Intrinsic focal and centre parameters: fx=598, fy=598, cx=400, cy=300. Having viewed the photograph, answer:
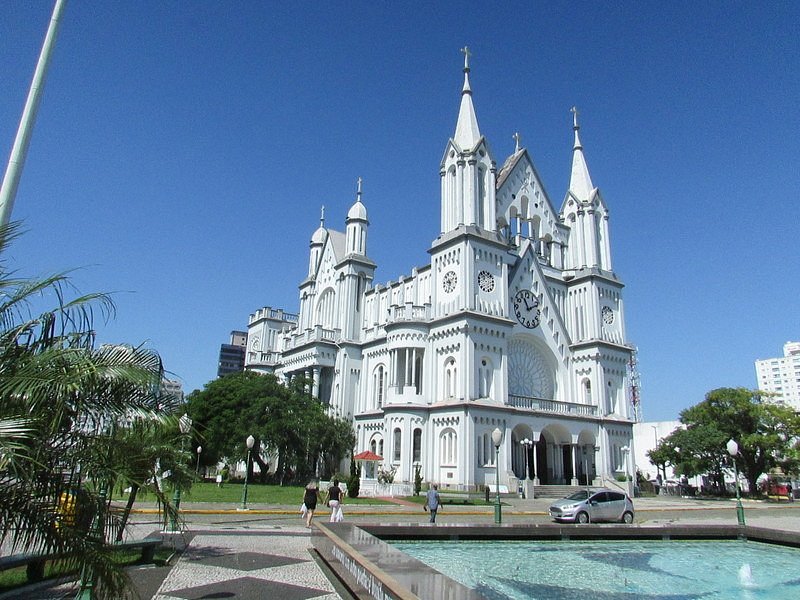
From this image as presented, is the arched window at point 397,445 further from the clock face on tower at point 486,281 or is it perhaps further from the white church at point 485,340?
the clock face on tower at point 486,281

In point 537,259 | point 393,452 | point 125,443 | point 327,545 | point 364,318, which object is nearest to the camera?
point 125,443

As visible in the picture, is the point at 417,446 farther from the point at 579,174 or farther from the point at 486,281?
the point at 579,174

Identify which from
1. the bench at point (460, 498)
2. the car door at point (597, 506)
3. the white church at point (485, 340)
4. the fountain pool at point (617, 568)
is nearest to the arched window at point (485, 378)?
the white church at point (485, 340)

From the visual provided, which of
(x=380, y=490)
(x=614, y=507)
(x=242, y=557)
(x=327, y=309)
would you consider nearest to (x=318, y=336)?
(x=327, y=309)

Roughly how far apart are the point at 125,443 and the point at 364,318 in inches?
1928

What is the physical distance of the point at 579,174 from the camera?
58.8 meters

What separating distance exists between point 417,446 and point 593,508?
20029mm

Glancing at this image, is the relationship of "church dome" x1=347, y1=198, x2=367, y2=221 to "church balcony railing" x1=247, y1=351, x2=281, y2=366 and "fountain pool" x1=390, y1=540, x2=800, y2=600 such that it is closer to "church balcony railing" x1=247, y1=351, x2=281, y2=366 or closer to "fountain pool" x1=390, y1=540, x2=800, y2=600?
"church balcony railing" x1=247, y1=351, x2=281, y2=366

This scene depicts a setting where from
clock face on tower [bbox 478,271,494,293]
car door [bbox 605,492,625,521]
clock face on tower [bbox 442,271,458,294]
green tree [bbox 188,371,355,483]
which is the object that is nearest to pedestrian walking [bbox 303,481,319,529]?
car door [bbox 605,492,625,521]

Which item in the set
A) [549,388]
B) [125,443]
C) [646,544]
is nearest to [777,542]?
[646,544]

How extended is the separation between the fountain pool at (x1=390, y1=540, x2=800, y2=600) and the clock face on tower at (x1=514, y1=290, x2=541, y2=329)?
31138mm

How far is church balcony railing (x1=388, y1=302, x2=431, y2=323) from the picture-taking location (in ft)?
154

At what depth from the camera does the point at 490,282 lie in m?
46.1

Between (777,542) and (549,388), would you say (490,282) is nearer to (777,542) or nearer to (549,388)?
(549,388)
